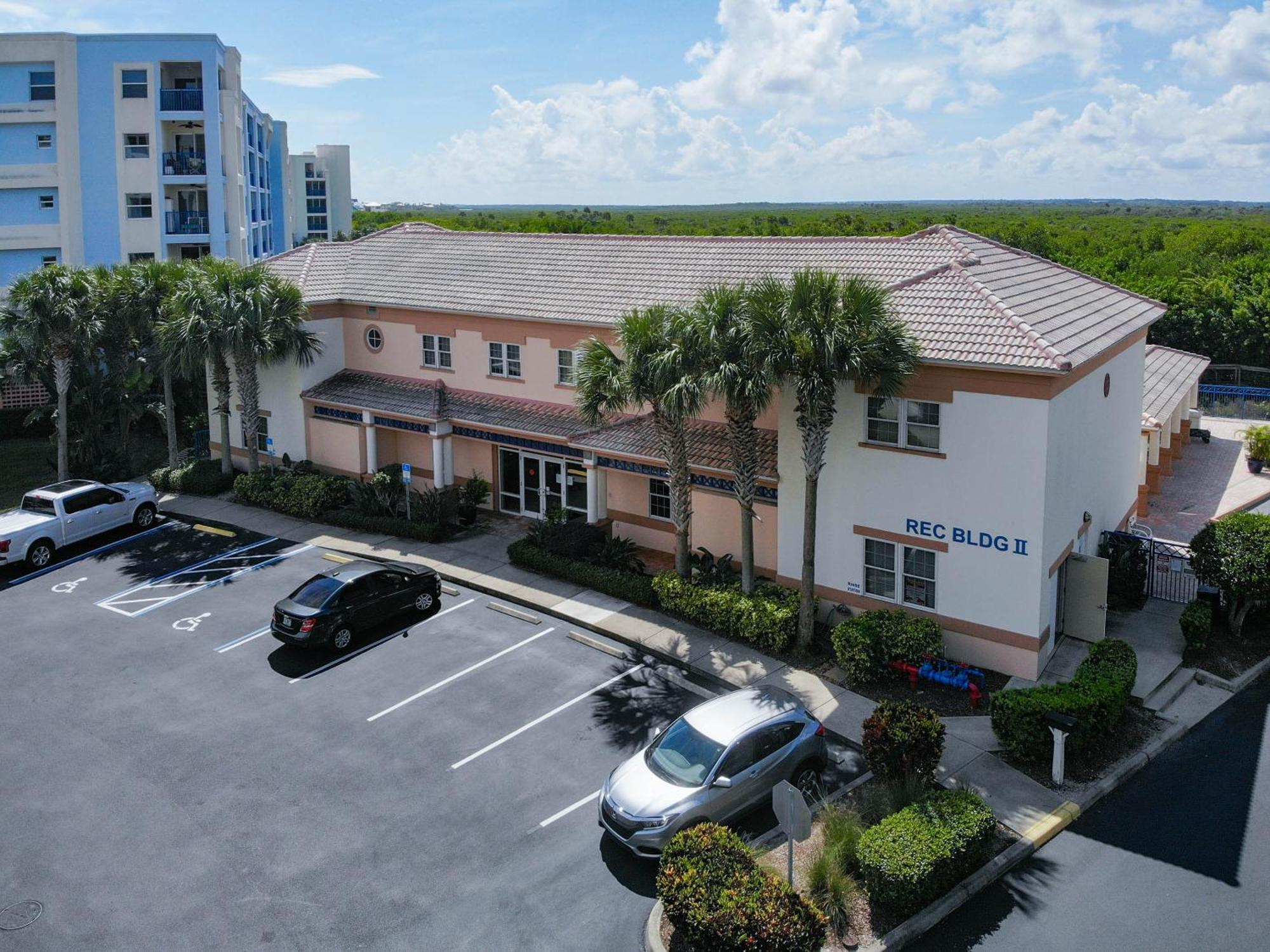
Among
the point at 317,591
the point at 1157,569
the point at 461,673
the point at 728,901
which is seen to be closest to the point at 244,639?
the point at 317,591

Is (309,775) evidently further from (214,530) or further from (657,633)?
(214,530)

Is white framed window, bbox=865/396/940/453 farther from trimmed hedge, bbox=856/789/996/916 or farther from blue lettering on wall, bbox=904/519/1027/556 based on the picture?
trimmed hedge, bbox=856/789/996/916

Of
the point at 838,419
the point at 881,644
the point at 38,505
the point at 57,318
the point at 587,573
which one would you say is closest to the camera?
the point at 881,644

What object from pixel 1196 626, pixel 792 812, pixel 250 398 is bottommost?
pixel 1196 626

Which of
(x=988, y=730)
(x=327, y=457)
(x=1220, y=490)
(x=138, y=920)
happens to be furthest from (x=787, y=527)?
(x=1220, y=490)

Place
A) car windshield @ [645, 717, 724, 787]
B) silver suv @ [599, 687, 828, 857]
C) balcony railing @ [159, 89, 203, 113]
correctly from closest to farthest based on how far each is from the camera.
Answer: silver suv @ [599, 687, 828, 857] < car windshield @ [645, 717, 724, 787] < balcony railing @ [159, 89, 203, 113]

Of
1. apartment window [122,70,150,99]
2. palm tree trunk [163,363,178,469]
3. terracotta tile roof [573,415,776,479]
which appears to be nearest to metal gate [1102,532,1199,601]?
terracotta tile roof [573,415,776,479]
